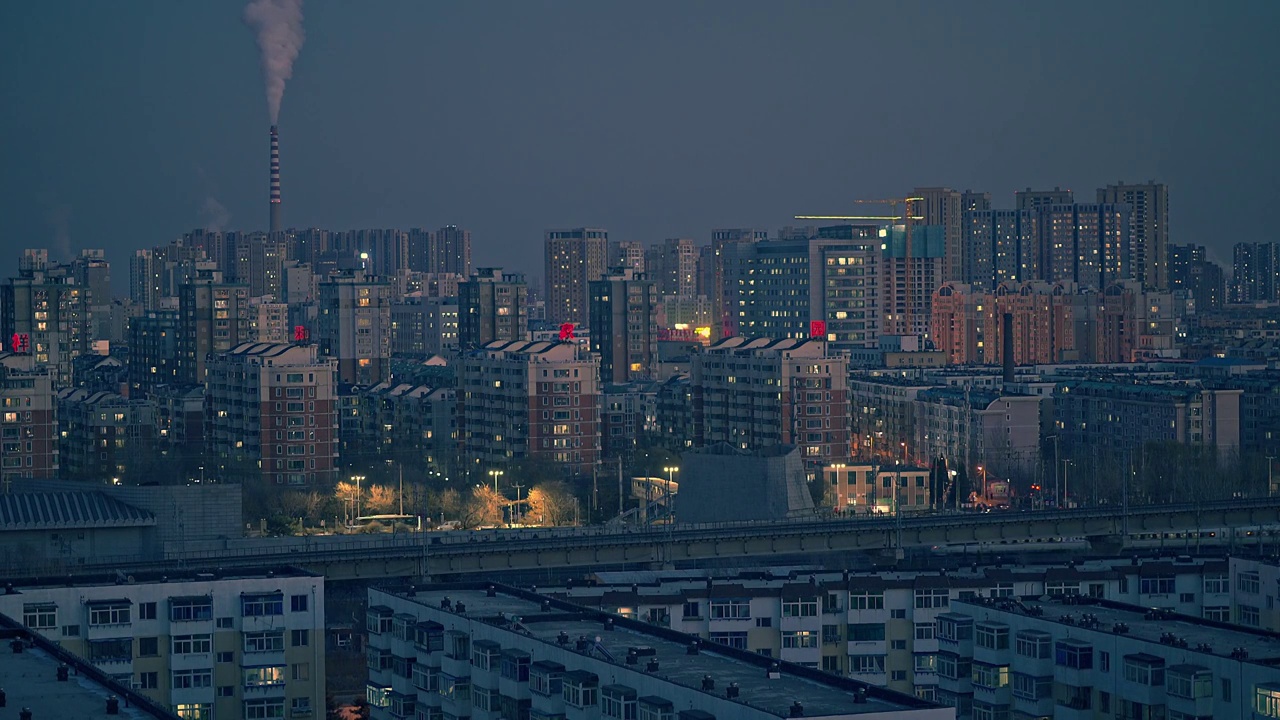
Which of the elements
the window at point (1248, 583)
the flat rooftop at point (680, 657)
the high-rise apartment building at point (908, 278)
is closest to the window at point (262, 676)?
the flat rooftop at point (680, 657)

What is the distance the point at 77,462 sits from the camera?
145ft

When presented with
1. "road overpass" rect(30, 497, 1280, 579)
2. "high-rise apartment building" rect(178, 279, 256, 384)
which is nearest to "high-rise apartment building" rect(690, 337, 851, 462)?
"road overpass" rect(30, 497, 1280, 579)

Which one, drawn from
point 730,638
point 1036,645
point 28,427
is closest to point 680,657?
point 1036,645

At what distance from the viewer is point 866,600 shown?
61.3ft

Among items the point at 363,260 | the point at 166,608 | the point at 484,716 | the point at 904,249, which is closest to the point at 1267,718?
the point at 484,716

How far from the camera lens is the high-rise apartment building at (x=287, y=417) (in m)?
39.3

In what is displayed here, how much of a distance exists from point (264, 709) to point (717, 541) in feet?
38.5

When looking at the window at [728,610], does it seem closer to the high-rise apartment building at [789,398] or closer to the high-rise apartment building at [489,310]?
the high-rise apartment building at [789,398]

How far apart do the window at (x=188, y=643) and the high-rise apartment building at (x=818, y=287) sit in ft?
161

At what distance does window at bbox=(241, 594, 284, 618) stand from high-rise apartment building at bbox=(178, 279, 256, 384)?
3896 cm

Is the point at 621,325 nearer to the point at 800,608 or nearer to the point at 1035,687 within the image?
the point at 800,608

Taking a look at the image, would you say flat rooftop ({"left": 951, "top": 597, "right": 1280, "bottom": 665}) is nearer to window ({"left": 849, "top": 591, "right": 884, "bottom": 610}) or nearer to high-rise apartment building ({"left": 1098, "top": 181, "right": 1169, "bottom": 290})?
window ({"left": 849, "top": 591, "right": 884, "bottom": 610})

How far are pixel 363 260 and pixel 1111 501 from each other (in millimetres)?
49521

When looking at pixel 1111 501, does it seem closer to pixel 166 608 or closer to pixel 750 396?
pixel 750 396
